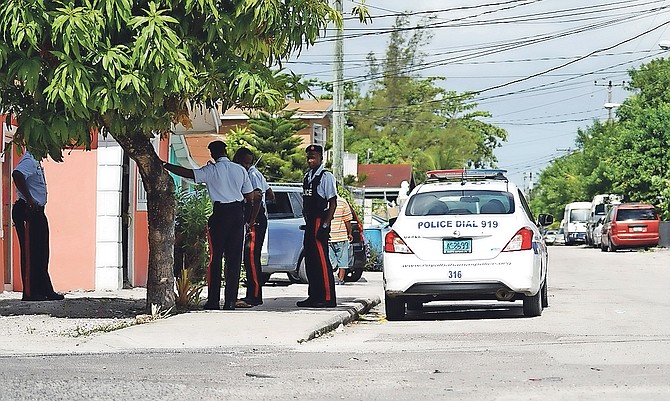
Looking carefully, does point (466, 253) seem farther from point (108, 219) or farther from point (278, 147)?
point (278, 147)

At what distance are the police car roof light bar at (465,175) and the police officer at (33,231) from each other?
497cm

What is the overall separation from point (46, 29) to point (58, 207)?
711cm

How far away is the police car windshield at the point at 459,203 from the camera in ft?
44.9

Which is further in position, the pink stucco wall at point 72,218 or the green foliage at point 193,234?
the pink stucco wall at point 72,218

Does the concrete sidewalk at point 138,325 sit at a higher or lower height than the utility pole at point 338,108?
lower

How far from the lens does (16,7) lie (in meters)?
10.8

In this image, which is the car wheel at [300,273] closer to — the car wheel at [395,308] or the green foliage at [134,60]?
the car wheel at [395,308]

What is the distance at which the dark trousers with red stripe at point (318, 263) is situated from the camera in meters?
14.4

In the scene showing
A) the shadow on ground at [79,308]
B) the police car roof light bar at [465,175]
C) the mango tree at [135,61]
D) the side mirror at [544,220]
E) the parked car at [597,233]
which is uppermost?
the mango tree at [135,61]

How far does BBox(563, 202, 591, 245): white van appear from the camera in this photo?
63844mm

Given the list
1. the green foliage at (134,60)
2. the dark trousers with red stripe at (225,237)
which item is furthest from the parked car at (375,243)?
the green foliage at (134,60)

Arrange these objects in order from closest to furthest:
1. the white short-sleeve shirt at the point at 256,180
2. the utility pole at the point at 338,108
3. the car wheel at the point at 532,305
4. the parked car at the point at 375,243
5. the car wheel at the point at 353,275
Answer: the car wheel at the point at 532,305, the white short-sleeve shirt at the point at 256,180, the car wheel at the point at 353,275, the parked car at the point at 375,243, the utility pole at the point at 338,108

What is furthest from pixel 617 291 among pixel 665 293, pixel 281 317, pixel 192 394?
pixel 192 394

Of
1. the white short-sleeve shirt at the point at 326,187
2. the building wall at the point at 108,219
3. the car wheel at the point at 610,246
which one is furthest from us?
the car wheel at the point at 610,246
